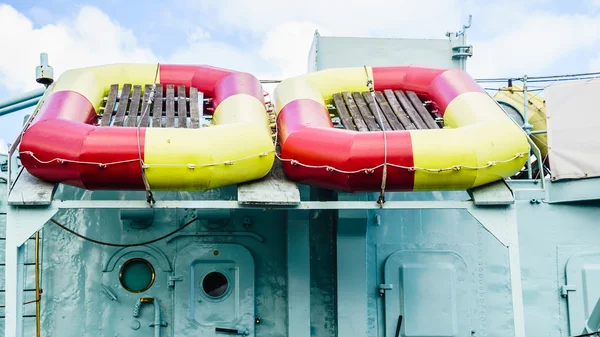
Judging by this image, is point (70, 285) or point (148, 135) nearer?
point (148, 135)

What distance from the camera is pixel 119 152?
230 inches

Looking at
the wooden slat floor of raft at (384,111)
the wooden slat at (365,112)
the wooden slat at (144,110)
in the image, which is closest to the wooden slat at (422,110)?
the wooden slat floor of raft at (384,111)

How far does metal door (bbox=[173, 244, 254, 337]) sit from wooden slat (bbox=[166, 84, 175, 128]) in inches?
67.9

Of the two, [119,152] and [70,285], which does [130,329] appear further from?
[119,152]

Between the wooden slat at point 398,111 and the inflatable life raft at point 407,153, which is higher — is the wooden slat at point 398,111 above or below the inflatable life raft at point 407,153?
above

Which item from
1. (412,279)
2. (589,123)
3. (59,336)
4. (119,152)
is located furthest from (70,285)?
(589,123)

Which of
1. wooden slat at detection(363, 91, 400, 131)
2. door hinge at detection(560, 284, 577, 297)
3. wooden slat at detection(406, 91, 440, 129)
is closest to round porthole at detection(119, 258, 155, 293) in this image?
wooden slat at detection(363, 91, 400, 131)

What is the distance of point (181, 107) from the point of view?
7074 mm

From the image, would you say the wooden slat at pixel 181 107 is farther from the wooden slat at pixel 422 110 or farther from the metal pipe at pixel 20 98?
the metal pipe at pixel 20 98

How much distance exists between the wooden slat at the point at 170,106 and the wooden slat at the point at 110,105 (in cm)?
57

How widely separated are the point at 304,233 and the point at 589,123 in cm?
393

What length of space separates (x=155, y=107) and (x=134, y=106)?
0.21 meters

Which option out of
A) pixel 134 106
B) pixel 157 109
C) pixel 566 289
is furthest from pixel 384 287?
pixel 134 106

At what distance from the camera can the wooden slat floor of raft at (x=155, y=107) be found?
666 cm
